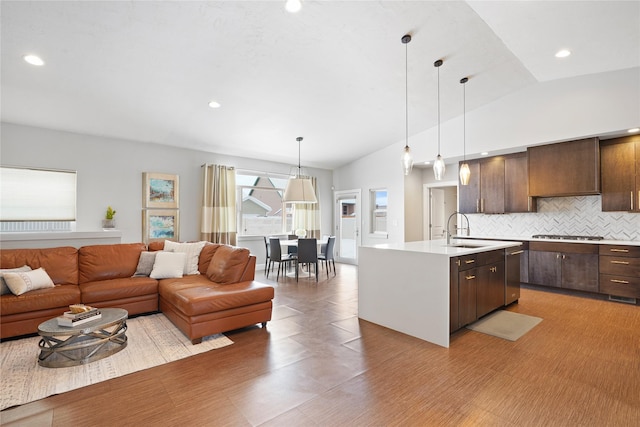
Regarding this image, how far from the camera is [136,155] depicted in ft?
19.0

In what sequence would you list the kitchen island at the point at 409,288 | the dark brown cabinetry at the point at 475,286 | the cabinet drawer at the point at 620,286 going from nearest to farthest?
the kitchen island at the point at 409,288 → the dark brown cabinetry at the point at 475,286 → the cabinet drawer at the point at 620,286

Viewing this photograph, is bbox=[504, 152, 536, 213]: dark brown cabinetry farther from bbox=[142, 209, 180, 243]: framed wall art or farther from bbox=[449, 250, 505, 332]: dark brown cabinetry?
bbox=[142, 209, 180, 243]: framed wall art

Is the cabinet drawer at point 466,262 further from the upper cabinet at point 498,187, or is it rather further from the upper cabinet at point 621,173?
the upper cabinet at point 621,173

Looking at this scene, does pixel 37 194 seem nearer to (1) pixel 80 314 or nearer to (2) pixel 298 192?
(1) pixel 80 314

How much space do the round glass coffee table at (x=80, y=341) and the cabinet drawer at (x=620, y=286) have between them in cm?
636

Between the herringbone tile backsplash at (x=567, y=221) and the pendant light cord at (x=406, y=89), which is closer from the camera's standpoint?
the pendant light cord at (x=406, y=89)

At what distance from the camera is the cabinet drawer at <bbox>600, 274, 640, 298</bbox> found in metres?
4.31

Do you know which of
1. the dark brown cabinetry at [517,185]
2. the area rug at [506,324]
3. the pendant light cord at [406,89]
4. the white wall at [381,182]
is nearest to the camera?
the area rug at [506,324]

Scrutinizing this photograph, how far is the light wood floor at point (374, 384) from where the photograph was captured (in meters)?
1.96

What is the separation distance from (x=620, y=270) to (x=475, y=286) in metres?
2.79

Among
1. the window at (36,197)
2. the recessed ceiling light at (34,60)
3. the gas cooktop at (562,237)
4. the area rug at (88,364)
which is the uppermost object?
the recessed ceiling light at (34,60)

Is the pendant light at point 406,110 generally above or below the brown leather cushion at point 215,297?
above

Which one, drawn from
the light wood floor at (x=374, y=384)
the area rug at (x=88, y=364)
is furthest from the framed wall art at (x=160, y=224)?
the light wood floor at (x=374, y=384)

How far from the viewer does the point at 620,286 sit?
4434 millimetres
